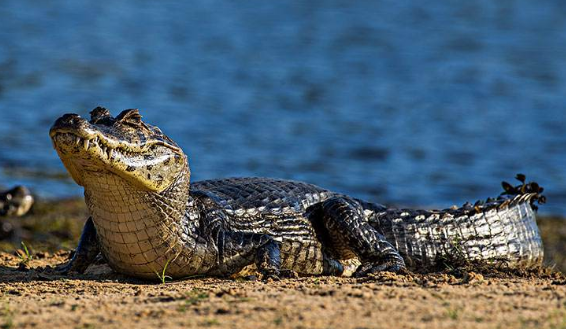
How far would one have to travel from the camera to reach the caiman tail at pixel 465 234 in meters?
6.48

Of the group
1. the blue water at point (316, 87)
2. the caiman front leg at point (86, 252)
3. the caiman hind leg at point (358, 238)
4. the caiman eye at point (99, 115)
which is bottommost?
the caiman front leg at point (86, 252)

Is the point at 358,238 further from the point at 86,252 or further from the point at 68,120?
the point at 68,120

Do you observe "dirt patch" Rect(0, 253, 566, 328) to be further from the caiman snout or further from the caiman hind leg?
the caiman snout

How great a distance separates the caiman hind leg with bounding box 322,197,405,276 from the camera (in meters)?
6.07

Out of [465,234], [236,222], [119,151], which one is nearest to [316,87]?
[465,234]

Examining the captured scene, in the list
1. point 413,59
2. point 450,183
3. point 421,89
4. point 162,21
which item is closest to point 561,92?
point 421,89

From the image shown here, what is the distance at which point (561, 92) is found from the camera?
1711 centimetres

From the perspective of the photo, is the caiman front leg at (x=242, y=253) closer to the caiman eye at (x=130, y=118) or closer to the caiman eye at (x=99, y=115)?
the caiman eye at (x=130, y=118)

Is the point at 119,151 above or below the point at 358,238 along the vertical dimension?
above

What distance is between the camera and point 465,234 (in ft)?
21.6

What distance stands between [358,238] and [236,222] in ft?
2.63

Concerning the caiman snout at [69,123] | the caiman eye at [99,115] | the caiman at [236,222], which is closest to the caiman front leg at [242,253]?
the caiman at [236,222]

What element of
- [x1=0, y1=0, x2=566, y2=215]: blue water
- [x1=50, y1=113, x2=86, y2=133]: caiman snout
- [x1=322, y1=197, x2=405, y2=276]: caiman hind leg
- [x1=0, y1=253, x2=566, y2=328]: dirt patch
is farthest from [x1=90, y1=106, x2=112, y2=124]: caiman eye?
[x1=0, y1=0, x2=566, y2=215]: blue water

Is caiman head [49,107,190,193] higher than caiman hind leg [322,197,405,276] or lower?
higher
